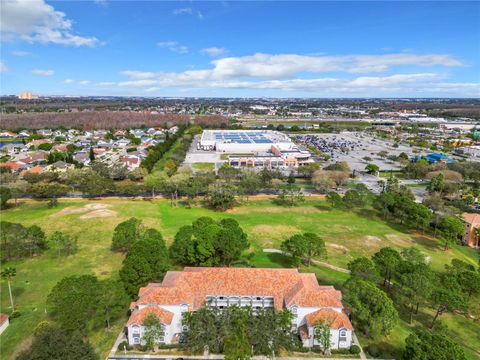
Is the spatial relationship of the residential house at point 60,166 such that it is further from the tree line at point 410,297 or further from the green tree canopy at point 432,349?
the green tree canopy at point 432,349

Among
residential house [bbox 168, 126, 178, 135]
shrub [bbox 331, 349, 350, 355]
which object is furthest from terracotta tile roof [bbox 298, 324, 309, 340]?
residential house [bbox 168, 126, 178, 135]

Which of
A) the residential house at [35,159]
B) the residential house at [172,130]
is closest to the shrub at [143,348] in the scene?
the residential house at [35,159]

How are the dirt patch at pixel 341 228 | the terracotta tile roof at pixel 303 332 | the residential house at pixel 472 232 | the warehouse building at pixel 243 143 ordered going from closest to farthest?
1. the terracotta tile roof at pixel 303 332
2. the residential house at pixel 472 232
3. the dirt patch at pixel 341 228
4. the warehouse building at pixel 243 143

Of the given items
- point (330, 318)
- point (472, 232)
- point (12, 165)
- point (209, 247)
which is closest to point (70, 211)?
point (209, 247)

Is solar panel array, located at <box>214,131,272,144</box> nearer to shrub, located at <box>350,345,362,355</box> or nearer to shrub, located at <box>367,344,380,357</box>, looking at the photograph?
shrub, located at <box>367,344,380,357</box>

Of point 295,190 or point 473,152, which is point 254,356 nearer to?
point 295,190

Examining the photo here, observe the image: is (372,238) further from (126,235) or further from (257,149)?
(257,149)
